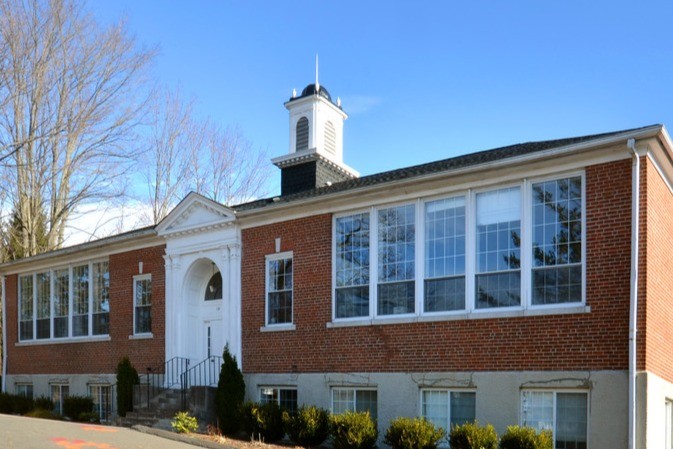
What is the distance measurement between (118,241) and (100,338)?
10.0ft

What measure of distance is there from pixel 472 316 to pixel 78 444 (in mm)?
7410

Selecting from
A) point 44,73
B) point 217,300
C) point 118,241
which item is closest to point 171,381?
point 217,300

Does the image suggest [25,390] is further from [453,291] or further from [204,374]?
[453,291]

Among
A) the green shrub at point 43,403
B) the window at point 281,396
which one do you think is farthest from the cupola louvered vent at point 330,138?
the green shrub at point 43,403

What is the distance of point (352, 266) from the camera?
16312mm

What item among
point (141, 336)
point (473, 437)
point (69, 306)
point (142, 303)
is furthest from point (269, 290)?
point (69, 306)

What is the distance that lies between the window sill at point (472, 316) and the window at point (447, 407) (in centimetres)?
143

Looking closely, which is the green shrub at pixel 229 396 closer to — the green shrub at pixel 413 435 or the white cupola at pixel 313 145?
the green shrub at pixel 413 435

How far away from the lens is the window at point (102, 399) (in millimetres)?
21219

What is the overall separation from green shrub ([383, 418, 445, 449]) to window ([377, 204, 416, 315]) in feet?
8.22

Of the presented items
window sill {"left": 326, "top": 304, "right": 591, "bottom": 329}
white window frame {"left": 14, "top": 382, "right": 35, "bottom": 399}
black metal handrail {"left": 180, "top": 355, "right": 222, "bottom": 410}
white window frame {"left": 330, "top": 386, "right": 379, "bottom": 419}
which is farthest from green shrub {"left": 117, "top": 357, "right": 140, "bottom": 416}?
white window frame {"left": 14, "top": 382, "right": 35, "bottom": 399}

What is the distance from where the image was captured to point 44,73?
1170 inches

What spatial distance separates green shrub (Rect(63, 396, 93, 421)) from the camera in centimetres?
2103

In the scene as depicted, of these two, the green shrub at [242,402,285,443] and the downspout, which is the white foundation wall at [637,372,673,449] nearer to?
the downspout
